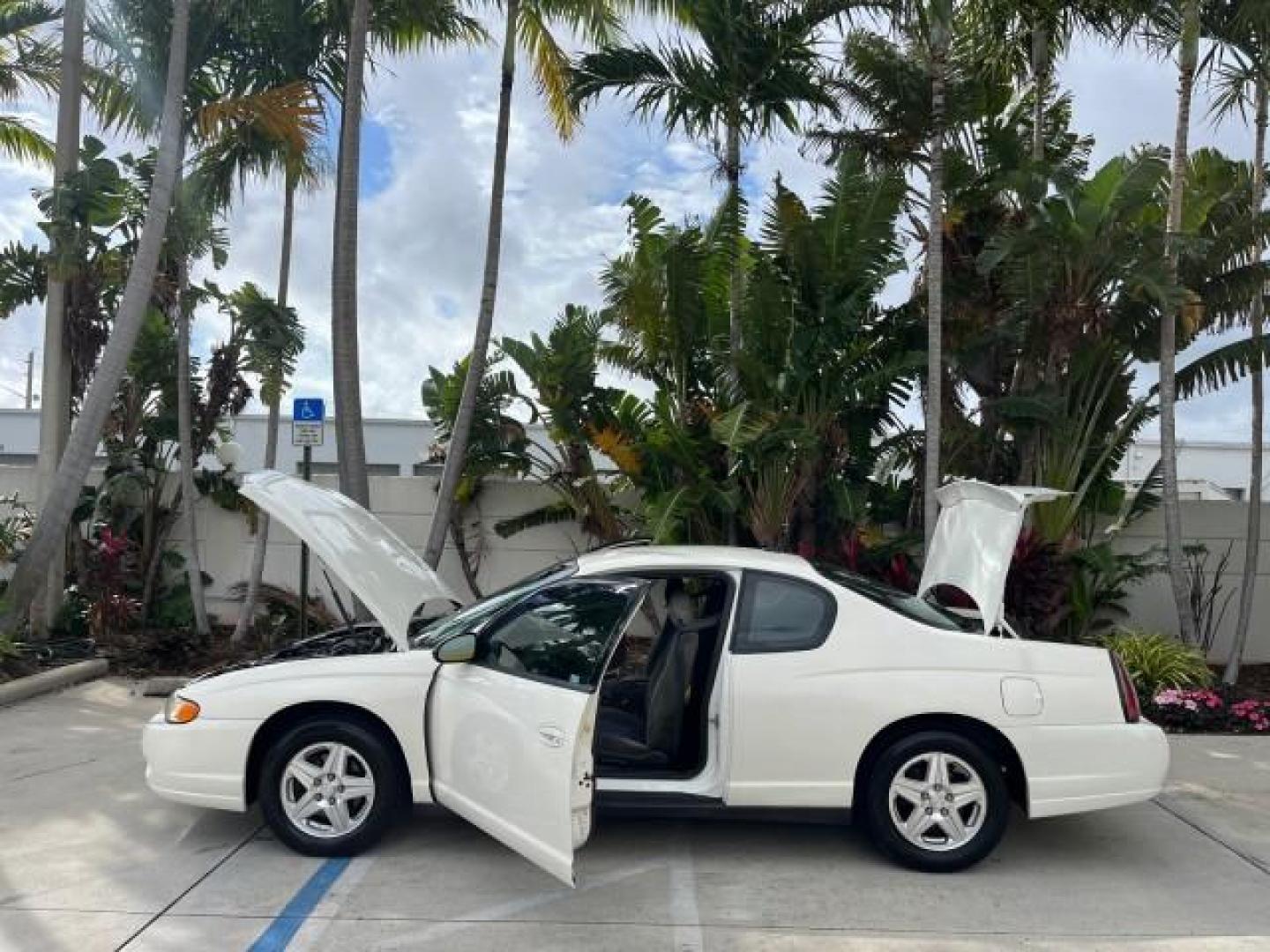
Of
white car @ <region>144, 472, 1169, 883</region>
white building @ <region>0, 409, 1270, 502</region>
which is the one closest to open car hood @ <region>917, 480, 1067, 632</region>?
white car @ <region>144, 472, 1169, 883</region>

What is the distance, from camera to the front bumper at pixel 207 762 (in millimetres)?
5082

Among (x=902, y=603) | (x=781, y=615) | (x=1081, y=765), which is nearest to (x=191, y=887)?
(x=781, y=615)

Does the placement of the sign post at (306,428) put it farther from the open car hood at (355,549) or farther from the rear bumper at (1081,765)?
the rear bumper at (1081,765)

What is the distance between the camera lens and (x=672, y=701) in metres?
5.36

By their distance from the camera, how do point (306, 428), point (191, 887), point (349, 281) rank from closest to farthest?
point (191, 887) < point (306, 428) < point (349, 281)

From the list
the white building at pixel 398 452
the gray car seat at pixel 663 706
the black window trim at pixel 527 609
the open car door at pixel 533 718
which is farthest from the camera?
the white building at pixel 398 452

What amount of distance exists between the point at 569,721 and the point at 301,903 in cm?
144

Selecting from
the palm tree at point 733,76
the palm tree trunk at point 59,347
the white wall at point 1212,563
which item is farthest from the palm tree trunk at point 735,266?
the palm tree trunk at point 59,347

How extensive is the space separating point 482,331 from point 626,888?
678 centimetres

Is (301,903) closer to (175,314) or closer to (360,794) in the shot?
(360,794)

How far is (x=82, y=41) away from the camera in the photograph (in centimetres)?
1079

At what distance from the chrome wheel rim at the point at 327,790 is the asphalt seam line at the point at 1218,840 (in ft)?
14.3

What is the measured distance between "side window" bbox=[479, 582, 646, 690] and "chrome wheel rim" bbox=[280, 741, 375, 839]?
2.85 feet

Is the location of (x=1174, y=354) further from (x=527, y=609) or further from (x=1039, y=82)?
(x=527, y=609)
